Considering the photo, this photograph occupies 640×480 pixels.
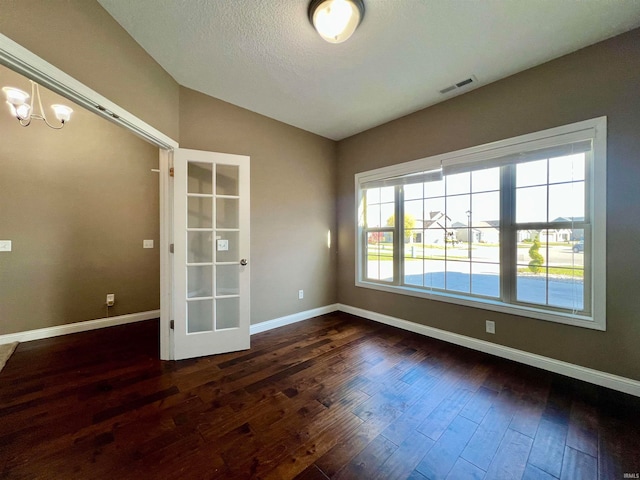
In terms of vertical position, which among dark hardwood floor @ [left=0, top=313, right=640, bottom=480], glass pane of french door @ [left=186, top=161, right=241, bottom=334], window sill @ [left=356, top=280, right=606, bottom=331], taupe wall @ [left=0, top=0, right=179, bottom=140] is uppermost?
taupe wall @ [left=0, top=0, right=179, bottom=140]

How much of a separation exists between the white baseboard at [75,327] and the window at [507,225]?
3513mm

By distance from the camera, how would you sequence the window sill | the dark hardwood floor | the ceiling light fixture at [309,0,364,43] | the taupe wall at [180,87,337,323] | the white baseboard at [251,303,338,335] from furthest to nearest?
1. the white baseboard at [251,303,338,335]
2. the taupe wall at [180,87,337,323]
3. the window sill
4. the ceiling light fixture at [309,0,364,43]
5. the dark hardwood floor

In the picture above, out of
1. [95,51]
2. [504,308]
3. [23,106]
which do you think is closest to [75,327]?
[23,106]

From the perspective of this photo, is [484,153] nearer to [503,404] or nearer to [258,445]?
[503,404]

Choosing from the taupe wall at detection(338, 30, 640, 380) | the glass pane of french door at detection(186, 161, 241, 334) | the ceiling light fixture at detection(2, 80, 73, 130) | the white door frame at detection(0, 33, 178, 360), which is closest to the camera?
the white door frame at detection(0, 33, 178, 360)

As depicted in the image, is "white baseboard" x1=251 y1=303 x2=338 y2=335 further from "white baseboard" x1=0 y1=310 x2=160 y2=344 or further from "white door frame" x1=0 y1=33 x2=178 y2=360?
"white baseboard" x1=0 y1=310 x2=160 y2=344

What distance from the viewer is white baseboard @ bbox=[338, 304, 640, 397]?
1.81 meters

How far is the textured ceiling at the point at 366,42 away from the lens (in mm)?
1587

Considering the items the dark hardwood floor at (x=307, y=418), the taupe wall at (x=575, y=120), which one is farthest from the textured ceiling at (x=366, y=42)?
the dark hardwood floor at (x=307, y=418)

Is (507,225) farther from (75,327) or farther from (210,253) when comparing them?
(75,327)

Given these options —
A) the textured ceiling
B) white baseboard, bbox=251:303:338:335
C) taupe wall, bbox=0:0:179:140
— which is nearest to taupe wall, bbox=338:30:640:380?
the textured ceiling

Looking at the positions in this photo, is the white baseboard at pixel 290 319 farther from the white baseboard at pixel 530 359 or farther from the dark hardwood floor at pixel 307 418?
the white baseboard at pixel 530 359

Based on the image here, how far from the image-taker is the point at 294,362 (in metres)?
2.29

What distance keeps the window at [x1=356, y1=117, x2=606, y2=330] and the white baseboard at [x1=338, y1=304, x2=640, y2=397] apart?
38cm
